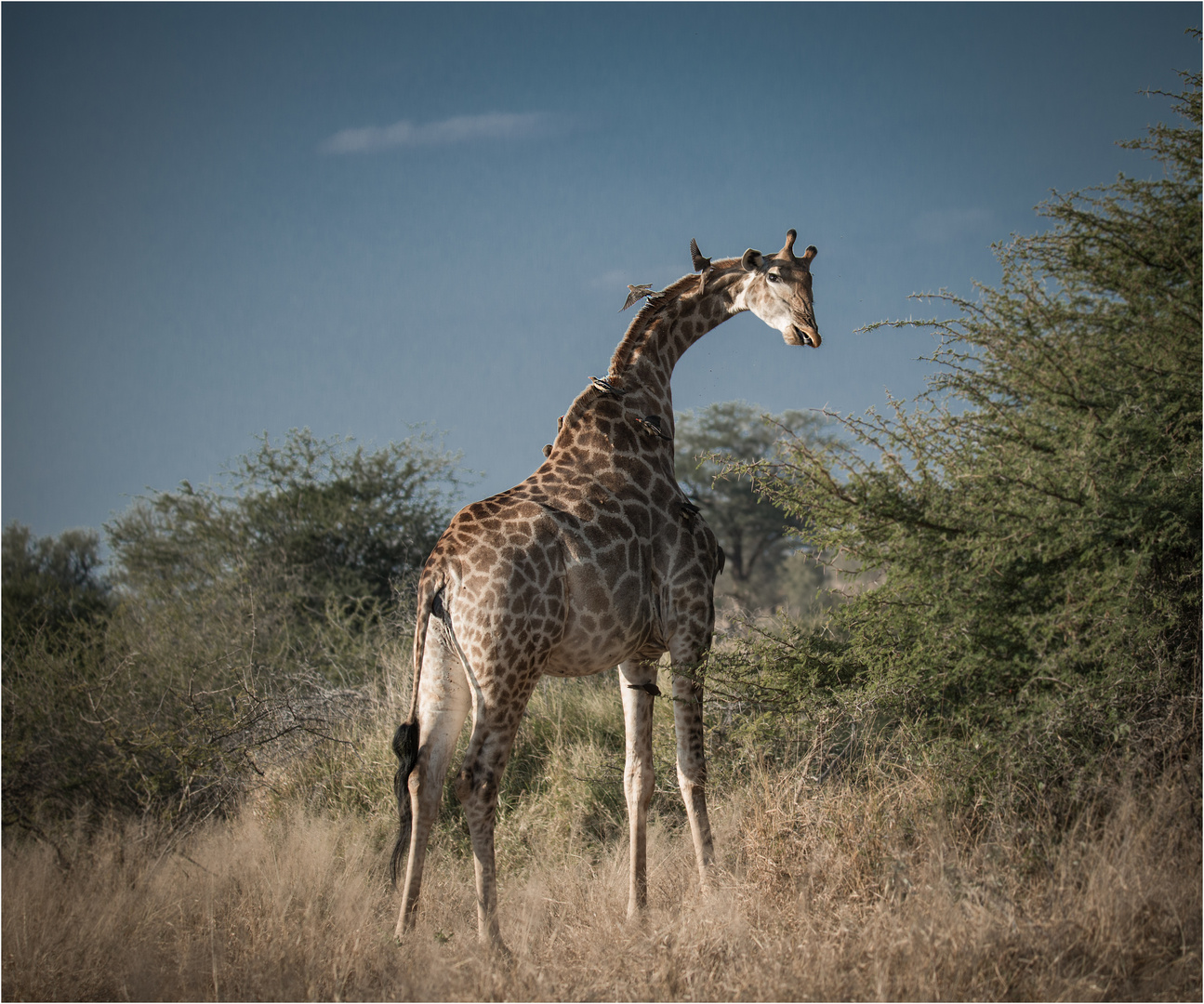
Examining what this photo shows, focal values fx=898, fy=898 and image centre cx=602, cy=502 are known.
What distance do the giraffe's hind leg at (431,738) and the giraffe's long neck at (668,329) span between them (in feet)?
6.25

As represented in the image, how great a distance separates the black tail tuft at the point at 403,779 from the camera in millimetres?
4395

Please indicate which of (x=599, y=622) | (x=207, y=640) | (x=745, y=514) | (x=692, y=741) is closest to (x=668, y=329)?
(x=599, y=622)

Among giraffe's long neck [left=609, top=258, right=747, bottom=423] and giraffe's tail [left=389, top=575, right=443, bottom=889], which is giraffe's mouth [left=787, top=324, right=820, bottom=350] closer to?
giraffe's long neck [left=609, top=258, right=747, bottom=423]

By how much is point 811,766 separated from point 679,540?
1.79 meters

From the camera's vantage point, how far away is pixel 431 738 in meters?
4.43

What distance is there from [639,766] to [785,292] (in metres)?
2.80

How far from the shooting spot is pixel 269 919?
A: 174 inches

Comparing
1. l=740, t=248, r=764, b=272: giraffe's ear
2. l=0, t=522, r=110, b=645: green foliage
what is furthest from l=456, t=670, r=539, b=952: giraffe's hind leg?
l=0, t=522, r=110, b=645: green foliage

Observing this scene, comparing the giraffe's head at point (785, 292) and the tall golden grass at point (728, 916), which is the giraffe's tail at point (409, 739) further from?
the giraffe's head at point (785, 292)

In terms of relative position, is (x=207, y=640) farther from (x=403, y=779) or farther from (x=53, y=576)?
(x=53, y=576)

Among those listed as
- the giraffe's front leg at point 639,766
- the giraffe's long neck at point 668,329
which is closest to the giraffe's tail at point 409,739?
the giraffe's front leg at point 639,766

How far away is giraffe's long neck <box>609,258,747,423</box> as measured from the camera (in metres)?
5.37

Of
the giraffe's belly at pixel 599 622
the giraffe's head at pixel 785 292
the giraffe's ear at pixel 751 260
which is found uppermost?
the giraffe's ear at pixel 751 260

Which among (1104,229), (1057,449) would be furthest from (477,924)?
(1104,229)
